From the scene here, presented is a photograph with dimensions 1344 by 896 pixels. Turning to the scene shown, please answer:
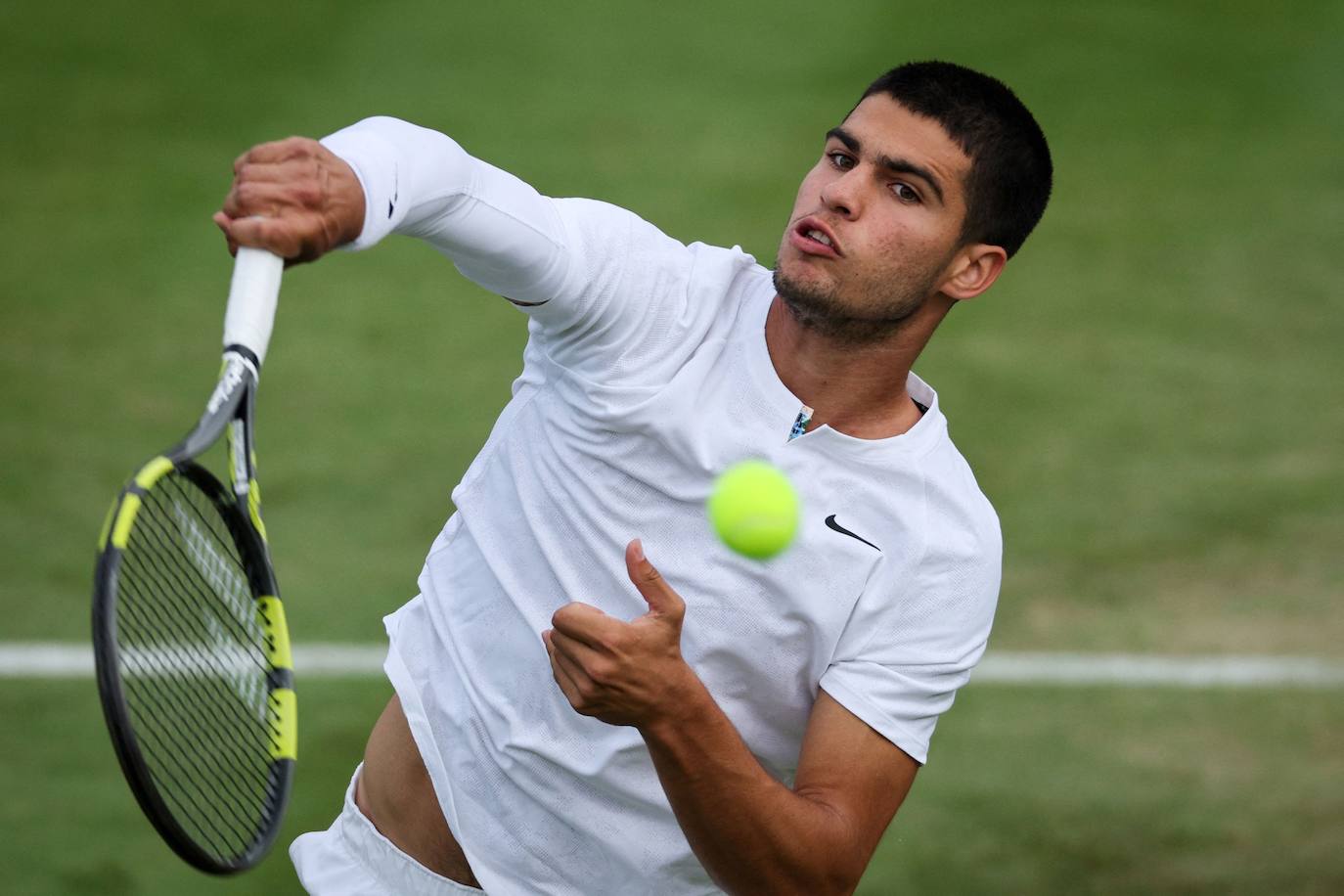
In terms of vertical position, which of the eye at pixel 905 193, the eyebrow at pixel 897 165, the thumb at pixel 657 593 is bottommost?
the thumb at pixel 657 593

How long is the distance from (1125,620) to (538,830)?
3.99 metres

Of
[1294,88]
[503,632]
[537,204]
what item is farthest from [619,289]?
[1294,88]

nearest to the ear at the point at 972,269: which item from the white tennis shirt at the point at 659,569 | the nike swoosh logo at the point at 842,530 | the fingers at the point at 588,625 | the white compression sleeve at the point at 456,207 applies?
the white tennis shirt at the point at 659,569

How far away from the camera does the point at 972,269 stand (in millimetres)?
4102

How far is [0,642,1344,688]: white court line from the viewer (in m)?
6.84

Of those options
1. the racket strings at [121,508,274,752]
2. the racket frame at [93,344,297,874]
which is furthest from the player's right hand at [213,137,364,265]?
the racket strings at [121,508,274,752]

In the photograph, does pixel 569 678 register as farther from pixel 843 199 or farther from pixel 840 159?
pixel 840 159

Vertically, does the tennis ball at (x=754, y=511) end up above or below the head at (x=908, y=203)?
below

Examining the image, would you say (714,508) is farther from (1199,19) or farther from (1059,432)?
(1199,19)

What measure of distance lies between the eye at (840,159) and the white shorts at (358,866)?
1714 mm

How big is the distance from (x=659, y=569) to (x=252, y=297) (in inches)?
43.4

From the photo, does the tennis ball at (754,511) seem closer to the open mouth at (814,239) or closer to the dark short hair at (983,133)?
the open mouth at (814,239)

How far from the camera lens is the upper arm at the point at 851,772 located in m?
3.69

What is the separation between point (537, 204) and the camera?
3576 millimetres
